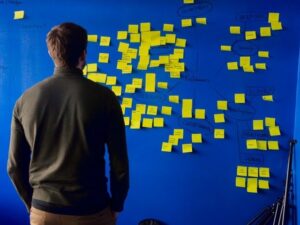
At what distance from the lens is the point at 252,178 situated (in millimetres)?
2336

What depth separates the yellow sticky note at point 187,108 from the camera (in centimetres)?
238

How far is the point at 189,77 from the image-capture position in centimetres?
238

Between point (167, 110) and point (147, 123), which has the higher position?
point (167, 110)

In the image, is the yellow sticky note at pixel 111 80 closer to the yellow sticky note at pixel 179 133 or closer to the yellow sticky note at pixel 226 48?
the yellow sticky note at pixel 179 133

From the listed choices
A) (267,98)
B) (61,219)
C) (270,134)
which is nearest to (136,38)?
(267,98)

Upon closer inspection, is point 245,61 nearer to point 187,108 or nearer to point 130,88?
point 187,108

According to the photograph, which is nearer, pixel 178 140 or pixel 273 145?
pixel 273 145

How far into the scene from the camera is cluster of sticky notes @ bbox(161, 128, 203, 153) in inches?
94.0

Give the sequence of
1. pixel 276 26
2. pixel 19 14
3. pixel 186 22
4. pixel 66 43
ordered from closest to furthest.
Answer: pixel 66 43 → pixel 276 26 → pixel 186 22 → pixel 19 14

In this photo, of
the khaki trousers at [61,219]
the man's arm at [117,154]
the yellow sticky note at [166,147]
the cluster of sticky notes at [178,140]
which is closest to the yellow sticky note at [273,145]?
the cluster of sticky notes at [178,140]

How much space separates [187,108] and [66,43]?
1287 millimetres

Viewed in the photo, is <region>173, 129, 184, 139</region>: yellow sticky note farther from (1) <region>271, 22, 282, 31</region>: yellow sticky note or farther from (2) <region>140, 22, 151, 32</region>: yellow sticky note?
(1) <region>271, 22, 282, 31</region>: yellow sticky note

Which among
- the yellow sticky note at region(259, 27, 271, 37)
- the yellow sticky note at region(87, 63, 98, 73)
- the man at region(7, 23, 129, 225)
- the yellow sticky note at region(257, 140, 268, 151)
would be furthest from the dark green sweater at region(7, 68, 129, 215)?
the yellow sticky note at region(259, 27, 271, 37)

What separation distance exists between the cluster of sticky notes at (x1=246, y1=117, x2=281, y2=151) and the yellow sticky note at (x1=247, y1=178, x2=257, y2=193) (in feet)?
0.74
